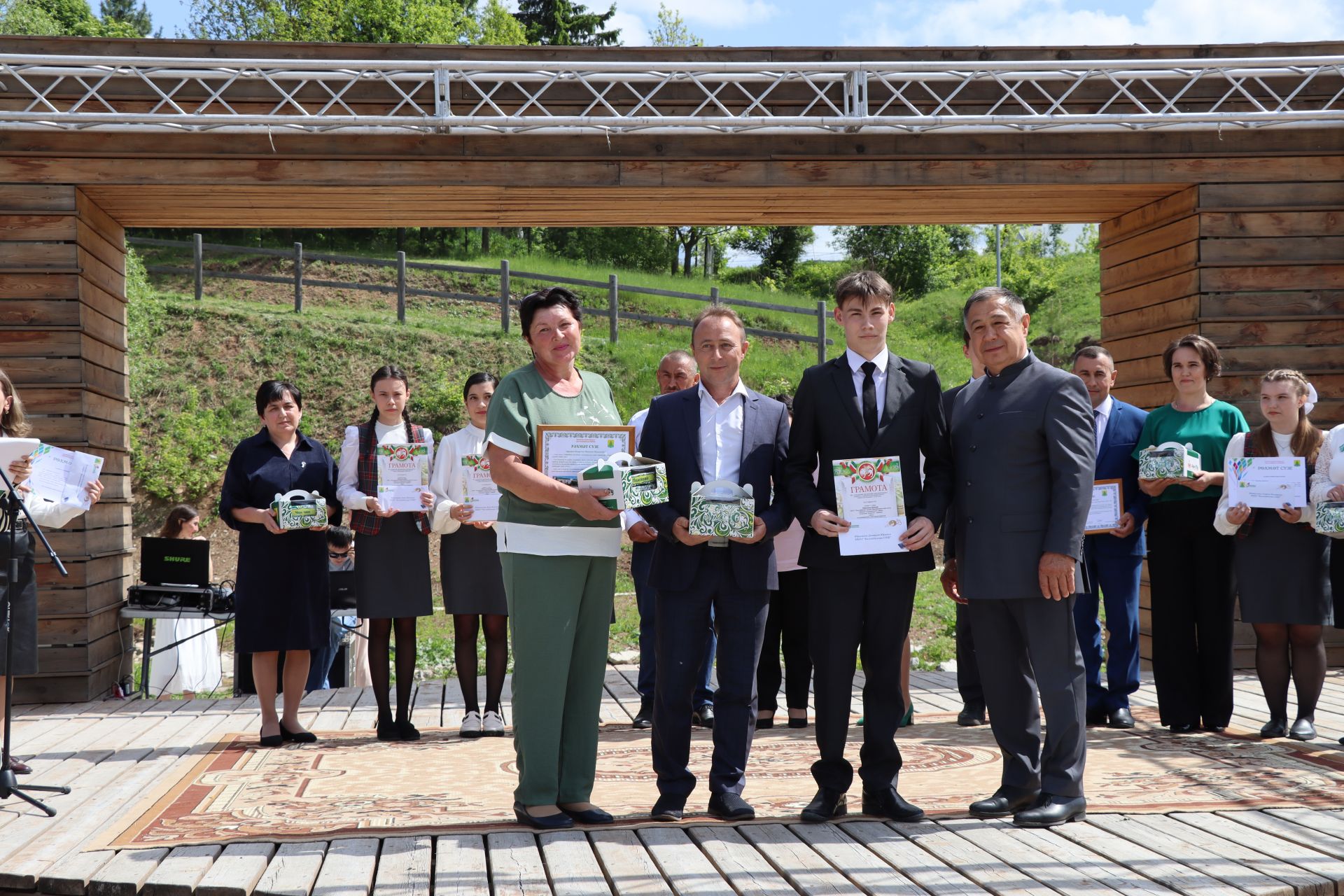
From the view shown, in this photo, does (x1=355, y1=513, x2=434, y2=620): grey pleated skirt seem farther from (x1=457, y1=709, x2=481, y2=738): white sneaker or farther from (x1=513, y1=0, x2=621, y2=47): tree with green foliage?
(x1=513, y1=0, x2=621, y2=47): tree with green foliage

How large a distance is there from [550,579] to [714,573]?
552 millimetres

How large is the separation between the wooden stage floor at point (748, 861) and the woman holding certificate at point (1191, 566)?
1518 millimetres

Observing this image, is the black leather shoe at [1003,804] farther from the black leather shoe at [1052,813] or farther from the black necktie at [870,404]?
the black necktie at [870,404]

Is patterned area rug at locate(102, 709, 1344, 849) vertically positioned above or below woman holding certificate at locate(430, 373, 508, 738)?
below

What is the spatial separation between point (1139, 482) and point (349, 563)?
5606 millimetres

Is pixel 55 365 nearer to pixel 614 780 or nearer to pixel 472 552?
pixel 472 552

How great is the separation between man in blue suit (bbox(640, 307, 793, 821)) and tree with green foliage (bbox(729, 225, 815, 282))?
117 feet

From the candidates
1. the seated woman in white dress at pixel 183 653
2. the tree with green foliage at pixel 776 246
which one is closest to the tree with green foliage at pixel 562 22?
the tree with green foliage at pixel 776 246

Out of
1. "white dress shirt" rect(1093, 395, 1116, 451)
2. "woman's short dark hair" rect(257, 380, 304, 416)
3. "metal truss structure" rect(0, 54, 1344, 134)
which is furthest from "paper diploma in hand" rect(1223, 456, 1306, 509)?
"woman's short dark hair" rect(257, 380, 304, 416)

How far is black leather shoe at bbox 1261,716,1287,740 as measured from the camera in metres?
5.40

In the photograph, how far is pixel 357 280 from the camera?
24688 mm

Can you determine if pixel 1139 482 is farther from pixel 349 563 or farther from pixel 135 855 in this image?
pixel 349 563

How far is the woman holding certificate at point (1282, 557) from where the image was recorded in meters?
5.34

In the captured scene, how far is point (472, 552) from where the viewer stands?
6.05 metres
